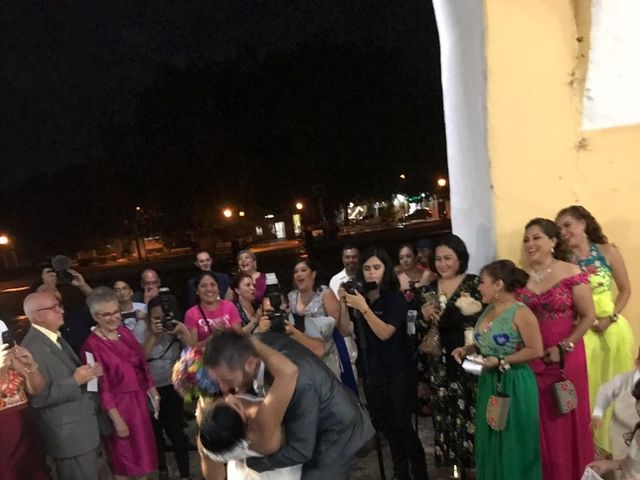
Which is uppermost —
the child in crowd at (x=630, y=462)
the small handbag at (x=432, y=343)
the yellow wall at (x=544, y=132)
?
the yellow wall at (x=544, y=132)

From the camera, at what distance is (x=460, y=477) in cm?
358

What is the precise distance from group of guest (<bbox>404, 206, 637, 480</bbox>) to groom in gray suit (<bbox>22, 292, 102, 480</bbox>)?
2263mm

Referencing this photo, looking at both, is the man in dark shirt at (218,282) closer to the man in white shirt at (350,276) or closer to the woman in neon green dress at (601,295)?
the man in white shirt at (350,276)

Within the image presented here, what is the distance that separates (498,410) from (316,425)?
129cm

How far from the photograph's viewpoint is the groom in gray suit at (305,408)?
200 cm

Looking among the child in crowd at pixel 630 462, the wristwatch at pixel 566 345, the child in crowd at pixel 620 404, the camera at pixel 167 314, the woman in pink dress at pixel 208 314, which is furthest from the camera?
the woman in pink dress at pixel 208 314

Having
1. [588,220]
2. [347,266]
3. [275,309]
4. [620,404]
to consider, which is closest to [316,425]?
[275,309]

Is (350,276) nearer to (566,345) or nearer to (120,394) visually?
(566,345)

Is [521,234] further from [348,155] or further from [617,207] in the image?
[348,155]

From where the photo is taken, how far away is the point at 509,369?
2.94 m

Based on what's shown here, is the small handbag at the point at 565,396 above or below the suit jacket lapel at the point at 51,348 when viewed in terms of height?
below

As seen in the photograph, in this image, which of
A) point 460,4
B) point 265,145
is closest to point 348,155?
point 265,145

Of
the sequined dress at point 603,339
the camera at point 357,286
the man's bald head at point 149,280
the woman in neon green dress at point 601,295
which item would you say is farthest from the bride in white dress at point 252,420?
the man's bald head at point 149,280

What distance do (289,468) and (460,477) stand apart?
6.34ft
